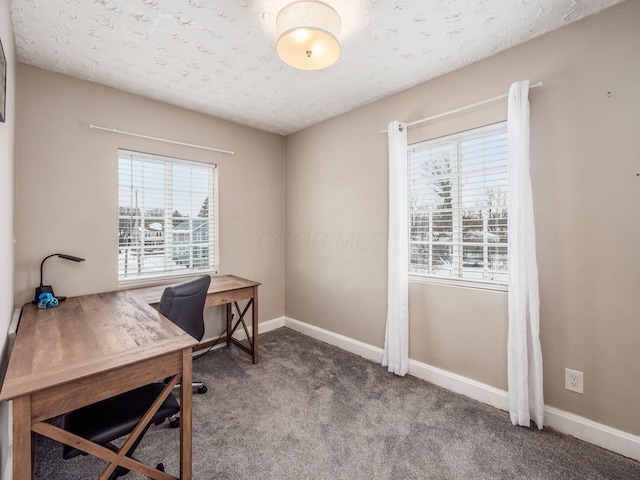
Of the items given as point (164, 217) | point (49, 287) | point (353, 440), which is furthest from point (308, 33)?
point (49, 287)

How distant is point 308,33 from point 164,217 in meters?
2.21

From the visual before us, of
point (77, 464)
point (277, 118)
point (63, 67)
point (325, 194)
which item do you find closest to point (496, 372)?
point (325, 194)

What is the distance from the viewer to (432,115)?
8.06 feet

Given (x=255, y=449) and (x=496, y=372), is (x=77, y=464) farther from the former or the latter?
(x=496, y=372)

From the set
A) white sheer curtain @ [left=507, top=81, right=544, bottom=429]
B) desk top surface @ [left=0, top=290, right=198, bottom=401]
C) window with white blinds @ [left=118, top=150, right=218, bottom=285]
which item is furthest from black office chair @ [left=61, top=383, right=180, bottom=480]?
white sheer curtain @ [left=507, top=81, right=544, bottom=429]

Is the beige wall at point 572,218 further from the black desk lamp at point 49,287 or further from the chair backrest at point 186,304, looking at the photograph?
the black desk lamp at point 49,287

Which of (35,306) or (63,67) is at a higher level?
(63,67)

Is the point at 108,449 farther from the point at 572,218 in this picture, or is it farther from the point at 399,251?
the point at 572,218

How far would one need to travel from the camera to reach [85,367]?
1.19 meters

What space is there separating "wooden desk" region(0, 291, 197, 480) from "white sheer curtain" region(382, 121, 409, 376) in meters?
1.71

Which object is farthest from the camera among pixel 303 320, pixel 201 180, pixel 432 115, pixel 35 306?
pixel 303 320

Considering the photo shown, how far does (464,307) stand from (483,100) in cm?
158

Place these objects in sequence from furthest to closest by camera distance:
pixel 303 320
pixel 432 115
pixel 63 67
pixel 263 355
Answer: pixel 303 320
pixel 263 355
pixel 432 115
pixel 63 67

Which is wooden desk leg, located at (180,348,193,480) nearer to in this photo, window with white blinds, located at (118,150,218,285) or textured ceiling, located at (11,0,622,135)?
window with white blinds, located at (118,150,218,285)
